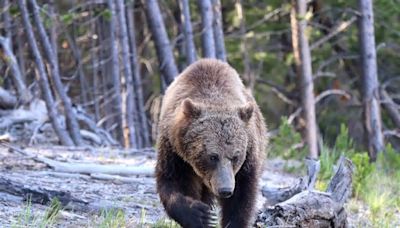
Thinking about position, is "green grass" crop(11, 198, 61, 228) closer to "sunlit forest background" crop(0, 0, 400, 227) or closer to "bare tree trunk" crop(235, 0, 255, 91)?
"sunlit forest background" crop(0, 0, 400, 227)

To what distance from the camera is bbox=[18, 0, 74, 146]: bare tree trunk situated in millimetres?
10070

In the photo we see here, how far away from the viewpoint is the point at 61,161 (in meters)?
8.01

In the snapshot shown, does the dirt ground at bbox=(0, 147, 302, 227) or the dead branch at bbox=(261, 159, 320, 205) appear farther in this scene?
the dead branch at bbox=(261, 159, 320, 205)

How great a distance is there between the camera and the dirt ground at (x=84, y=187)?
541 centimetres

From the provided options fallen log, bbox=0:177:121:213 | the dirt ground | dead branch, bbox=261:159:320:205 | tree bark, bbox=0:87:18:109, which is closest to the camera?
the dirt ground

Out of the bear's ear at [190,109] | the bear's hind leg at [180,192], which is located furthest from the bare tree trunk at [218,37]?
the bear's ear at [190,109]

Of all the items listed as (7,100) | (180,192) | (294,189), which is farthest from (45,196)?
(7,100)

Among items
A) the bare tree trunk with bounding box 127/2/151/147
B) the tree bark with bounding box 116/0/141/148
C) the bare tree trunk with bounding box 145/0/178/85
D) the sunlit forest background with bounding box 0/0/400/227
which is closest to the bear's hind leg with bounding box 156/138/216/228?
the sunlit forest background with bounding box 0/0/400/227

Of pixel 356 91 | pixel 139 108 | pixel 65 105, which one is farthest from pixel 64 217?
pixel 356 91

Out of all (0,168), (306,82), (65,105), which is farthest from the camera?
(306,82)

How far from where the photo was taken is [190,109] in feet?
16.4

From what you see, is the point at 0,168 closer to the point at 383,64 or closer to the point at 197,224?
the point at 197,224

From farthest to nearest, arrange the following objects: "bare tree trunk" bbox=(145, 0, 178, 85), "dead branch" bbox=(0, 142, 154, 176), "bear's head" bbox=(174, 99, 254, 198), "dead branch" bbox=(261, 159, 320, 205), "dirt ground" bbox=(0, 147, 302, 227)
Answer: "bare tree trunk" bbox=(145, 0, 178, 85) → "dead branch" bbox=(0, 142, 154, 176) → "dead branch" bbox=(261, 159, 320, 205) → "dirt ground" bbox=(0, 147, 302, 227) → "bear's head" bbox=(174, 99, 254, 198)

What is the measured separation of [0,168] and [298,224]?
3205mm
